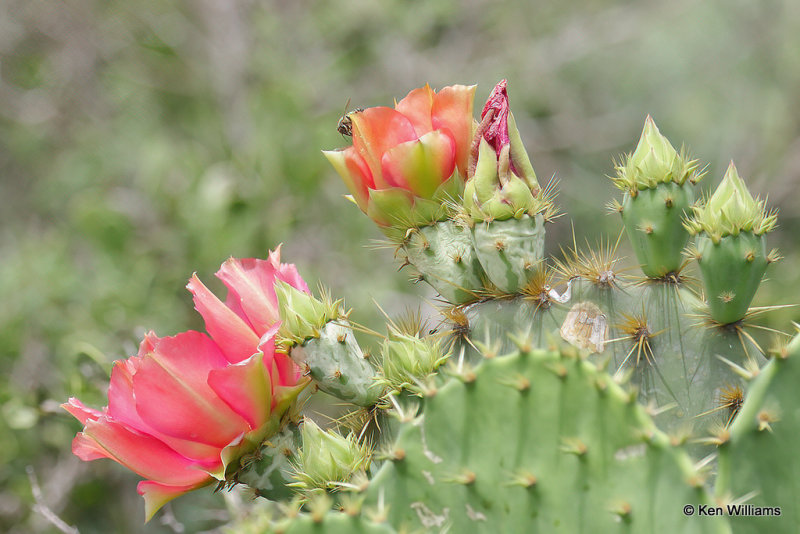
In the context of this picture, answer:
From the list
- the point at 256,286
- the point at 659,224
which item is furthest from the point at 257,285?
the point at 659,224

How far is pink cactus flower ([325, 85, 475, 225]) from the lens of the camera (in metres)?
1.04

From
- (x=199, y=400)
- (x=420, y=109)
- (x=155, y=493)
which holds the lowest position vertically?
(x=155, y=493)

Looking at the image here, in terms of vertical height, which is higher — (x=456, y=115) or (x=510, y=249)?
(x=456, y=115)

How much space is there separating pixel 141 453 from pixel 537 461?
18.4 inches

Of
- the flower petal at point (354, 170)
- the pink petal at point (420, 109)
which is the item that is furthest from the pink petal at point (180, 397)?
the pink petal at point (420, 109)

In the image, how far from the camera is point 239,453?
3.22 ft

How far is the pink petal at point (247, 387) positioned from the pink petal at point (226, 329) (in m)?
0.05

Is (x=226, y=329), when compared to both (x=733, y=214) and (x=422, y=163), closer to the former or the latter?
(x=422, y=163)

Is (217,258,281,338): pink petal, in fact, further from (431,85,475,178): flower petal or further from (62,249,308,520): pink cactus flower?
(431,85,475,178): flower petal

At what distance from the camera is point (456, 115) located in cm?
107

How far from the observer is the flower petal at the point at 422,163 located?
3.37 ft

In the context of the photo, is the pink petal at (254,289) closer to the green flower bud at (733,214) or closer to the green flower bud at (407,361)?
the green flower bud at (407,361)

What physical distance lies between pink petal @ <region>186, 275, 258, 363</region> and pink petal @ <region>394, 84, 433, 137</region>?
1.17ft

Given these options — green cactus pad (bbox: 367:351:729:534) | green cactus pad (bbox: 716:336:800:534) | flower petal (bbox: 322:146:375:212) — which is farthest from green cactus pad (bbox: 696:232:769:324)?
flower petal (bbox: 322:146:375:212)
